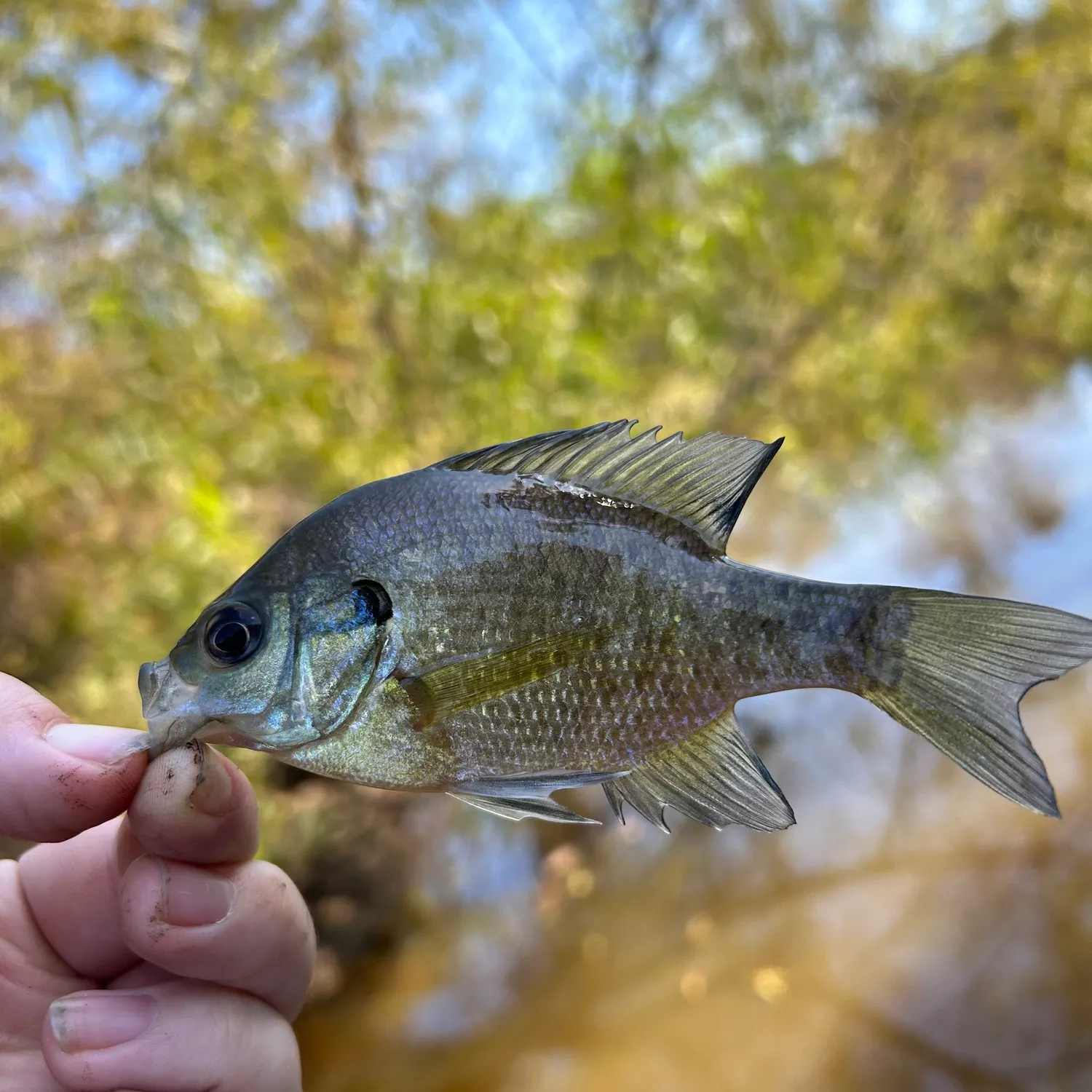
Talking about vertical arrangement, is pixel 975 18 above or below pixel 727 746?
above

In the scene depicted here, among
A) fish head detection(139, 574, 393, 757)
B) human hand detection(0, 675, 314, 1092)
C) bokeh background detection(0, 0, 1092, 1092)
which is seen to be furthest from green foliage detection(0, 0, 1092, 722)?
fish head detection(139, 574, 393, 757)

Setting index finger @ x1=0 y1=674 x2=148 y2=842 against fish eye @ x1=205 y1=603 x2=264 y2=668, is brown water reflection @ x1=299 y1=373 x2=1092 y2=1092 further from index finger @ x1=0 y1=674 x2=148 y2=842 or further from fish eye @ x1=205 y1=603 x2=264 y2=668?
fish eye @ x1=205 y1=603 x2=264 y2=668

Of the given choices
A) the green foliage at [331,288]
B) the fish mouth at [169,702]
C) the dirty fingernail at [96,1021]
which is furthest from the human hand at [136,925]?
the green foliage at [331,288]

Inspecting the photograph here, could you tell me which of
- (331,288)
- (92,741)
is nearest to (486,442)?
(331,288)

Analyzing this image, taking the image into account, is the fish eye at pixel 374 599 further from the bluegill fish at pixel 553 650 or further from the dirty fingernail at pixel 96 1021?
the dirty fingernail at pixel 96 1021

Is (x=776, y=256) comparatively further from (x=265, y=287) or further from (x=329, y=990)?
(x=329, y=990)

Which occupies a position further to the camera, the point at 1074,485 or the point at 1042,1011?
the point at 1074,485

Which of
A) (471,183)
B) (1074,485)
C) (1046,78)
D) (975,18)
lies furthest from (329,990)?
(1046,78)

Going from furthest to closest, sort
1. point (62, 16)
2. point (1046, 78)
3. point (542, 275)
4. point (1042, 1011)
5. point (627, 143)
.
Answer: point (1046, 78) → point (627, 143) → point (542, 275) → point (1042, 1011) → point (62, 16)
